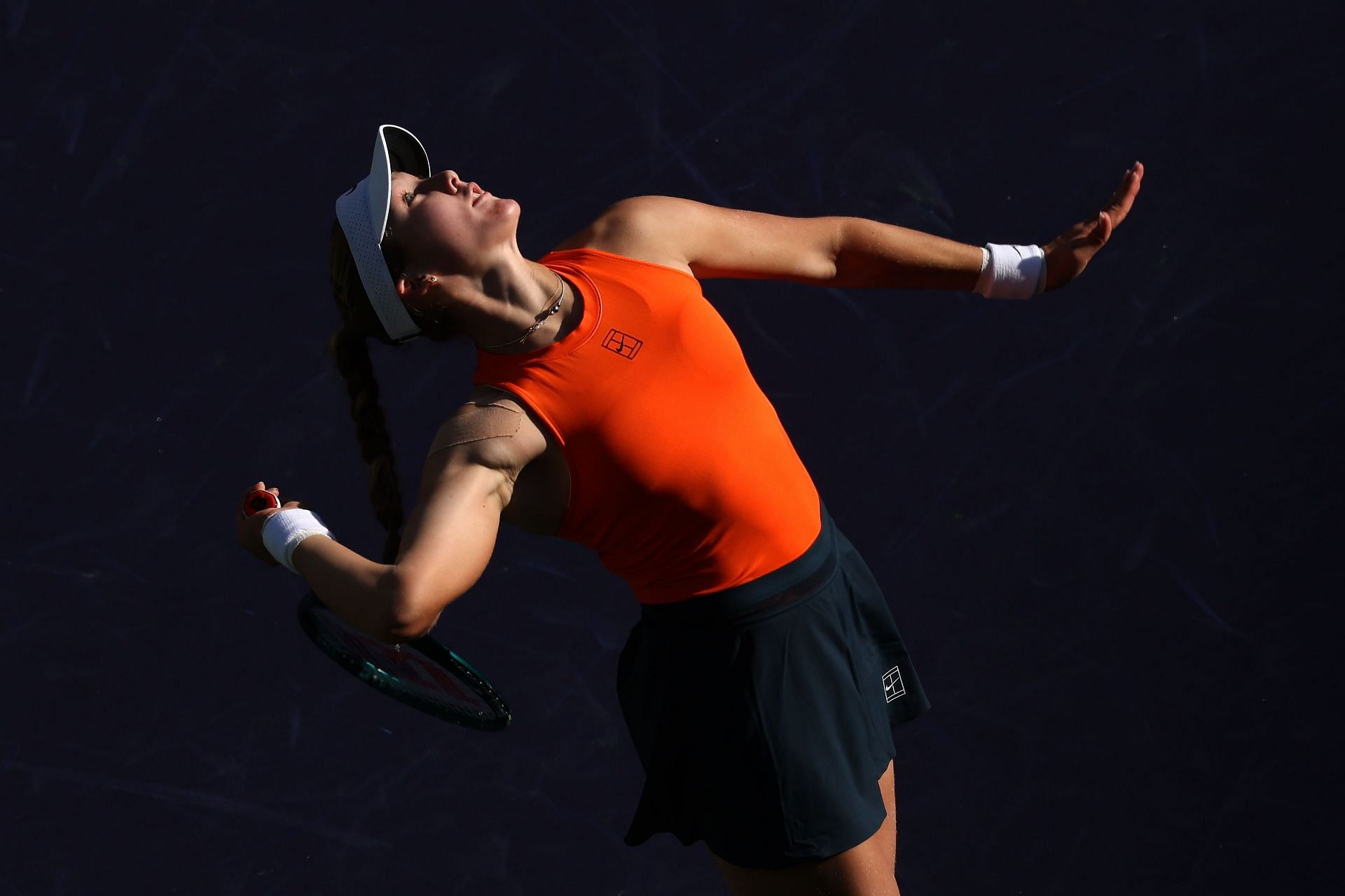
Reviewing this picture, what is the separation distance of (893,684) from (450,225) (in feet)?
3.34

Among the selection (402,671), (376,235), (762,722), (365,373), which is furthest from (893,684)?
(376,235)

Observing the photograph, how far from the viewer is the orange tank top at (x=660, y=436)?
1944 millimetres

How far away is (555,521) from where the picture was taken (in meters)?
2.02

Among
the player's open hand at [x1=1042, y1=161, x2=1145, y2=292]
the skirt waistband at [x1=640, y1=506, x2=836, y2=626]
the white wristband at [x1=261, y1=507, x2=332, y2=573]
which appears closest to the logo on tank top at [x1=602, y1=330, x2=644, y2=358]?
the skirt waistband at [x1=640, y1=506, x2=836, y2=626]

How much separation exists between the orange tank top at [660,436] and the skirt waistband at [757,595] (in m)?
0.01

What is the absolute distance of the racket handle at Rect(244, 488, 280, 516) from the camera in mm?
2102

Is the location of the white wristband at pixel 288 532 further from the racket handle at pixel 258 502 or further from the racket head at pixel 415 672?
the racket head at pixel 415 672

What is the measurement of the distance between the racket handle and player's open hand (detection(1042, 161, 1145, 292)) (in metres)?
1.29

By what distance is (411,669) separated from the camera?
233cm

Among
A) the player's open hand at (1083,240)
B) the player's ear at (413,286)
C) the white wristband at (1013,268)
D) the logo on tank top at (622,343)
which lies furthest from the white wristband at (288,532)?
the player's open hand at (1083,240)

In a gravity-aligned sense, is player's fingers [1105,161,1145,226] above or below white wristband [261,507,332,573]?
below

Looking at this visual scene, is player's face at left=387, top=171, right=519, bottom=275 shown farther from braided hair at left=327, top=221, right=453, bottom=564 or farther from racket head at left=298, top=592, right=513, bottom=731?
racket head at left=298, top=592, right=513, bottom=731

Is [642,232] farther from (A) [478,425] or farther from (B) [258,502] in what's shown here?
(B) [258,502]

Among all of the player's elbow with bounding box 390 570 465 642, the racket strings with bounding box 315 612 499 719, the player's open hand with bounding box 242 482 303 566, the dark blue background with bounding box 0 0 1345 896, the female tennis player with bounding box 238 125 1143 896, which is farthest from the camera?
the dark blue background with bounding box 0 0 1345 896
